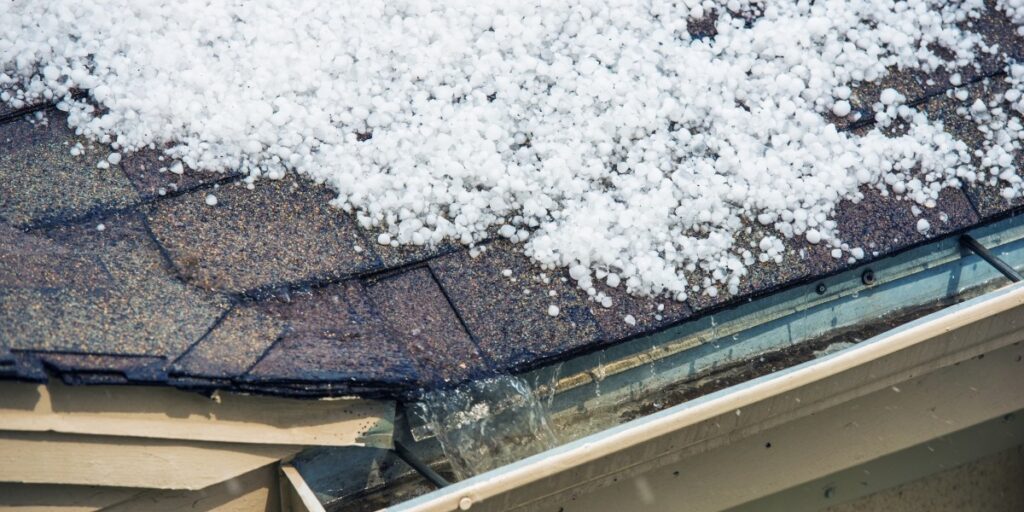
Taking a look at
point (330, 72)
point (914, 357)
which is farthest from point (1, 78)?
point (914, 357)

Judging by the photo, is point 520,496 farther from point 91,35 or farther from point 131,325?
point 91,35

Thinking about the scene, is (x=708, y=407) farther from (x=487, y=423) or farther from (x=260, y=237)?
(x=260, y=237)

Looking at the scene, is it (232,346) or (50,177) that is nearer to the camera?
(232,346)

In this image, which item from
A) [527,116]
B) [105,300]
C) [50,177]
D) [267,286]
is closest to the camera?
[105,300]

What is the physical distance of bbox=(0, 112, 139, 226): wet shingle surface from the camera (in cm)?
Answer: 189

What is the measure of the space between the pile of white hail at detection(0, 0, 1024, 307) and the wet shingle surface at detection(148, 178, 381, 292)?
0.17ft

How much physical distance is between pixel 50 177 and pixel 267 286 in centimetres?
48

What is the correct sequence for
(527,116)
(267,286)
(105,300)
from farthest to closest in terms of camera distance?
1. (527,116)
2. (267,286)
3. (105,300)

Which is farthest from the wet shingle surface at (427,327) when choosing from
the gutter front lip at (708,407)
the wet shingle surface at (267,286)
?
the gutter front lip at (708,407)

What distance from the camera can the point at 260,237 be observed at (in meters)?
1.93

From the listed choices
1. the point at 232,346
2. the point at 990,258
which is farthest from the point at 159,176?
the point at 990,258

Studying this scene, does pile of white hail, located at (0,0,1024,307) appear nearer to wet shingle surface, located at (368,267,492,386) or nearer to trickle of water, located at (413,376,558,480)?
wet shingle surface, located at (368,267,492,386)

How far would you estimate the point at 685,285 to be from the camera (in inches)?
79.4

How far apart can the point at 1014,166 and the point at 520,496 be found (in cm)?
130
